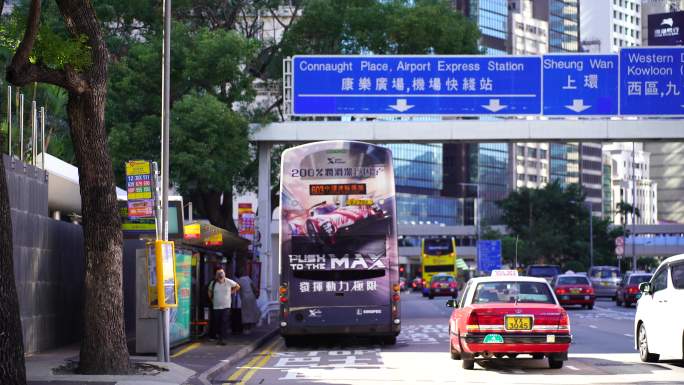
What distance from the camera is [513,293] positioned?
20.1 meters

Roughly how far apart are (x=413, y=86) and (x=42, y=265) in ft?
56.0

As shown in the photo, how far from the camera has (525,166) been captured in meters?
188

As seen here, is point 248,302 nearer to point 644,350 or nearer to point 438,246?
point 644,350

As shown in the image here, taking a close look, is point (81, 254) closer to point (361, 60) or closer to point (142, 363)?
point (142, 363)

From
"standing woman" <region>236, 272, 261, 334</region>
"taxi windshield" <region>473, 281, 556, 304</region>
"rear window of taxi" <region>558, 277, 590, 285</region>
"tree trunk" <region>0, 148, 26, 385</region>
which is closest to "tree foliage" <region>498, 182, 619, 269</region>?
"rear window of taxi" <region>558, 277, 590, 285</region>

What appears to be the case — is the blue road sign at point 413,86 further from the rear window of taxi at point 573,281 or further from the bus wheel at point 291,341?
the rear window of taxi at point 573,281

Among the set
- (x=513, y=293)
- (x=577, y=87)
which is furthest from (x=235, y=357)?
(x=577, y=87)

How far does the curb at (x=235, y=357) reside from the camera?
60.5 feet

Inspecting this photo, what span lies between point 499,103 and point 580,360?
1671 centimetres

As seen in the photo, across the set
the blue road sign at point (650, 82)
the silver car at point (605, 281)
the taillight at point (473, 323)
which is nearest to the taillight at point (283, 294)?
the taillight at point (473, 323)

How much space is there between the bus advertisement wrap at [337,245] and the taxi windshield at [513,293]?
19.6 ft

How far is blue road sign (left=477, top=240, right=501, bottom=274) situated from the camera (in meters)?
99.4

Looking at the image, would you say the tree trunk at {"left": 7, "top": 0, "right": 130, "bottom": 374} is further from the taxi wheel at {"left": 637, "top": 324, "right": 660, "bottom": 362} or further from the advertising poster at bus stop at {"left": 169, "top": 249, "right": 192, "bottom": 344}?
the taxi wheel at {"left": 637, "top": 324, "right": 660, "bottom": 362}

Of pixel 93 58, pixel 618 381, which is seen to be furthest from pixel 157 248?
pixel 618 381
